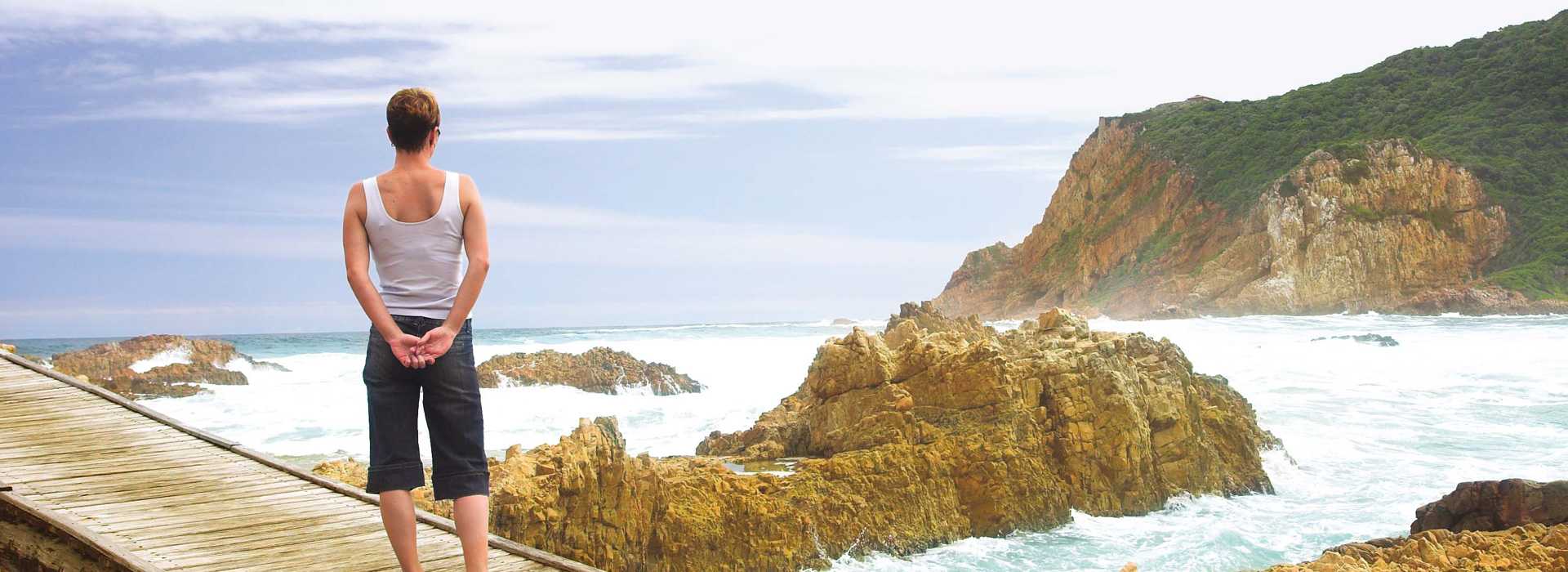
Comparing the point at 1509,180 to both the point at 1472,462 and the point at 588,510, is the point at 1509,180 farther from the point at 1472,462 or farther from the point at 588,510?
the point at 588,510

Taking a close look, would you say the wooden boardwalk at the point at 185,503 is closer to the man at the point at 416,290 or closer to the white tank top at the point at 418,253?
the man at the point at 416,290

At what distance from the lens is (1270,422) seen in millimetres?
15609

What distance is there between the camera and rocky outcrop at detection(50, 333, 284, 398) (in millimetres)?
21125

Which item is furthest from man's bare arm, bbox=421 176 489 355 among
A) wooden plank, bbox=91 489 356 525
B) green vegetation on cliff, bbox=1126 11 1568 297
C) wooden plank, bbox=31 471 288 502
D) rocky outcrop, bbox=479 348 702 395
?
green vegetation on cliff, bbox=1126 11 1568 297

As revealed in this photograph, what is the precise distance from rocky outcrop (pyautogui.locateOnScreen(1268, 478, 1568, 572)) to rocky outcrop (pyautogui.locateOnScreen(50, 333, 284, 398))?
20.2 m

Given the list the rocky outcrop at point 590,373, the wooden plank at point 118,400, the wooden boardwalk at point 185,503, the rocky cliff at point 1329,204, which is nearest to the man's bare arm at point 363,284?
the wooden boardwalk at point 185,503

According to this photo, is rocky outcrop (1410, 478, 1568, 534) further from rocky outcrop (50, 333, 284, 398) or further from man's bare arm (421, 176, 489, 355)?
rocky outcrop (50, 333, 284, 398)

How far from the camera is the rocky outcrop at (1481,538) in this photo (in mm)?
5609

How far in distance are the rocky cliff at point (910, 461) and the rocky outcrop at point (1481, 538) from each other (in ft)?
9.09

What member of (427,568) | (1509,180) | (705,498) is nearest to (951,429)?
(705,498)

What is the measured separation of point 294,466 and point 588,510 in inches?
69.2

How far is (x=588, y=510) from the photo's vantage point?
22.7ft

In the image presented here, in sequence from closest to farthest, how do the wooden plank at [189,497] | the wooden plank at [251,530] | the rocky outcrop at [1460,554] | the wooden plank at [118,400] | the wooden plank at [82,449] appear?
1. the wooden plank at [251,530]
2. the wooden plank at [189,497]
3. the rocky outcrop at [1460,554]
4. the wooden plank at [82,449]
5. the wooden plank at [118,400]

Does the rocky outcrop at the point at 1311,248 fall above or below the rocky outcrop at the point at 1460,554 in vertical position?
above
